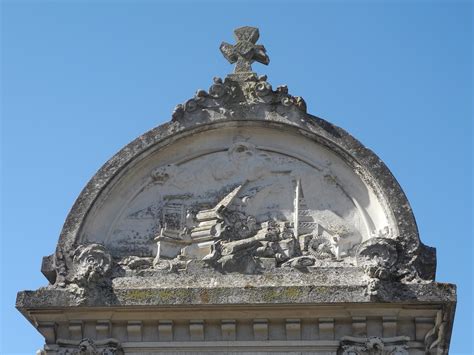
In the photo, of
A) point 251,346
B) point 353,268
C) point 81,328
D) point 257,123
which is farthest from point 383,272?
point 81,328

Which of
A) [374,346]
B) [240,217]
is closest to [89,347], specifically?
[240,217]

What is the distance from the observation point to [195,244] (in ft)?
51.0

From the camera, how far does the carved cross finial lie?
55.1ft

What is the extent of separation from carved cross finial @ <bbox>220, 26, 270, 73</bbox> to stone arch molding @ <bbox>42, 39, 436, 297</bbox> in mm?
359

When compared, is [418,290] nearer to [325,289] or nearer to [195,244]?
[325,289]

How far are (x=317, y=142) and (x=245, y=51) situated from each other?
2127 mm

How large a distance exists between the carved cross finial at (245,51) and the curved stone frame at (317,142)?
1.14 meters

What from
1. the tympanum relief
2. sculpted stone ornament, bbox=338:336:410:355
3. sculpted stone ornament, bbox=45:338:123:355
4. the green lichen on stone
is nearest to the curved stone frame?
the tympanum relief

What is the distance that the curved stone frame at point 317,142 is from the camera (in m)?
14.9

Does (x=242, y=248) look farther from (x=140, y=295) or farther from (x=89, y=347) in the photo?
(x=89, y=347)

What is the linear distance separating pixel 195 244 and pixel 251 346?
1.94 meters

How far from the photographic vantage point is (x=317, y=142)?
1594 cm

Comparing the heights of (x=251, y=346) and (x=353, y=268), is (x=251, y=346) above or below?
below

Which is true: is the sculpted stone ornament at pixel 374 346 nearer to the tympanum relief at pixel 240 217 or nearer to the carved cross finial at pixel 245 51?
the tympanum relief at pixel 240 217
